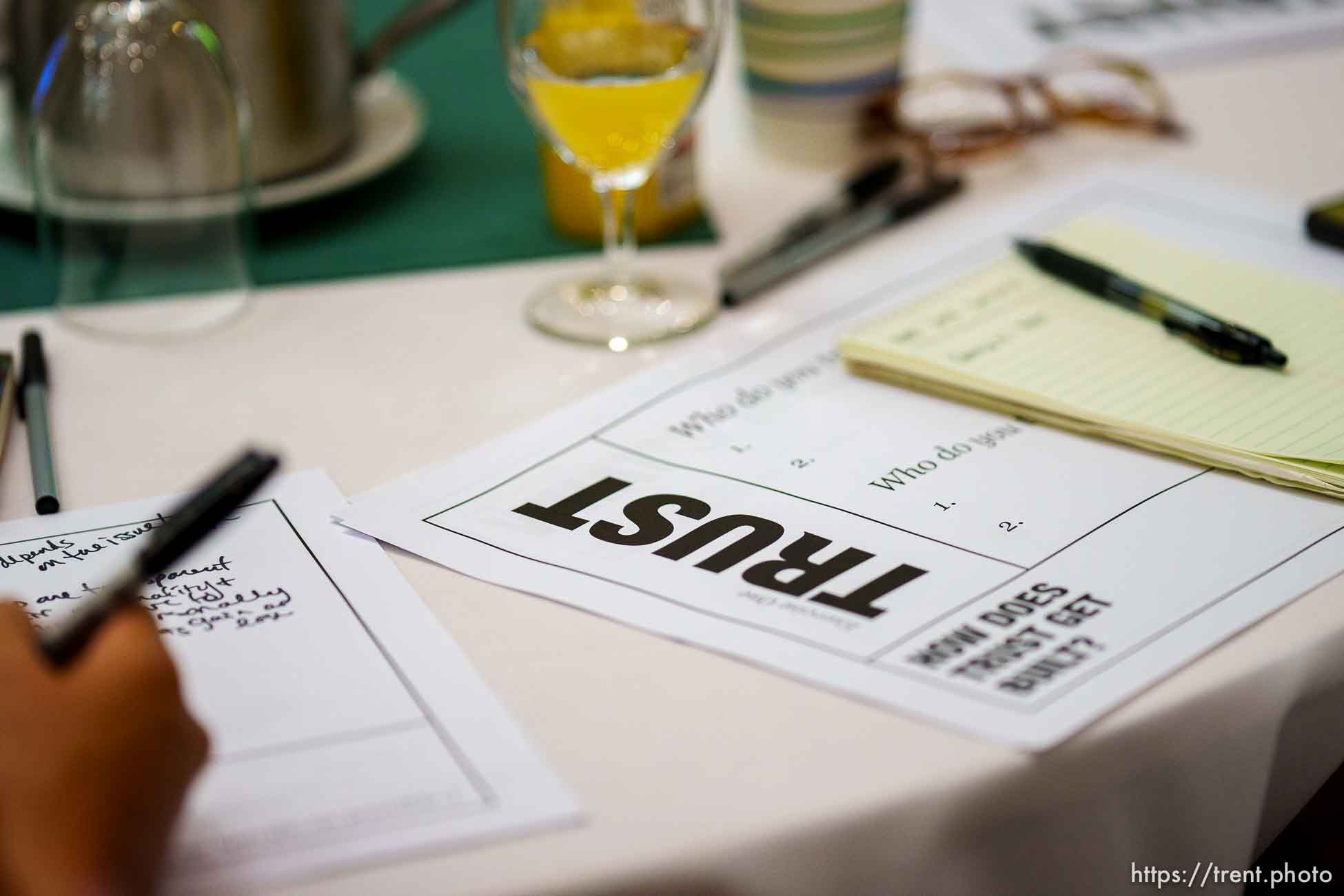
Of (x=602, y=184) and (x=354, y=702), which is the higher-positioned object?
(x=602, y=184)

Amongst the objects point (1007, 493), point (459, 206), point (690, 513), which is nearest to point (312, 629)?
point (690, 513)

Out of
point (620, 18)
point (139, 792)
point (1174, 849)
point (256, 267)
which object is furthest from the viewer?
point (256, 267)

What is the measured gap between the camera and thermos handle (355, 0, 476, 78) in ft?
2.77

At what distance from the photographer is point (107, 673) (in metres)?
0.35

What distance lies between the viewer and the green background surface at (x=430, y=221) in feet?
2.61

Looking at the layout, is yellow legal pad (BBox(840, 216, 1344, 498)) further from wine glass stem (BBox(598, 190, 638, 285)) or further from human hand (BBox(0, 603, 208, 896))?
human hand (BBox(0, 603, 208, 896))

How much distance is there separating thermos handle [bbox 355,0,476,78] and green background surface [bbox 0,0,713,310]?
2.2 inches

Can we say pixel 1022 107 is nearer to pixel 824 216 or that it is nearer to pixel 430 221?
pixel 824 216

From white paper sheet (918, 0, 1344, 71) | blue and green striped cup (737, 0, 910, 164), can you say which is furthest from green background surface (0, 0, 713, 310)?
white paper sheet (918, 0, 1344, 71)

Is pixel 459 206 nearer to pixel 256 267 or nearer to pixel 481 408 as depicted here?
pixel 256 267

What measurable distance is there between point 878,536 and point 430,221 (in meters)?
0.44

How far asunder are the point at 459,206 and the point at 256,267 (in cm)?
14

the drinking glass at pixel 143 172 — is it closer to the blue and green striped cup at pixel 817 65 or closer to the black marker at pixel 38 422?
the black marker at pixel 38 422

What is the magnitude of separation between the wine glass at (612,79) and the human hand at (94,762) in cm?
38
